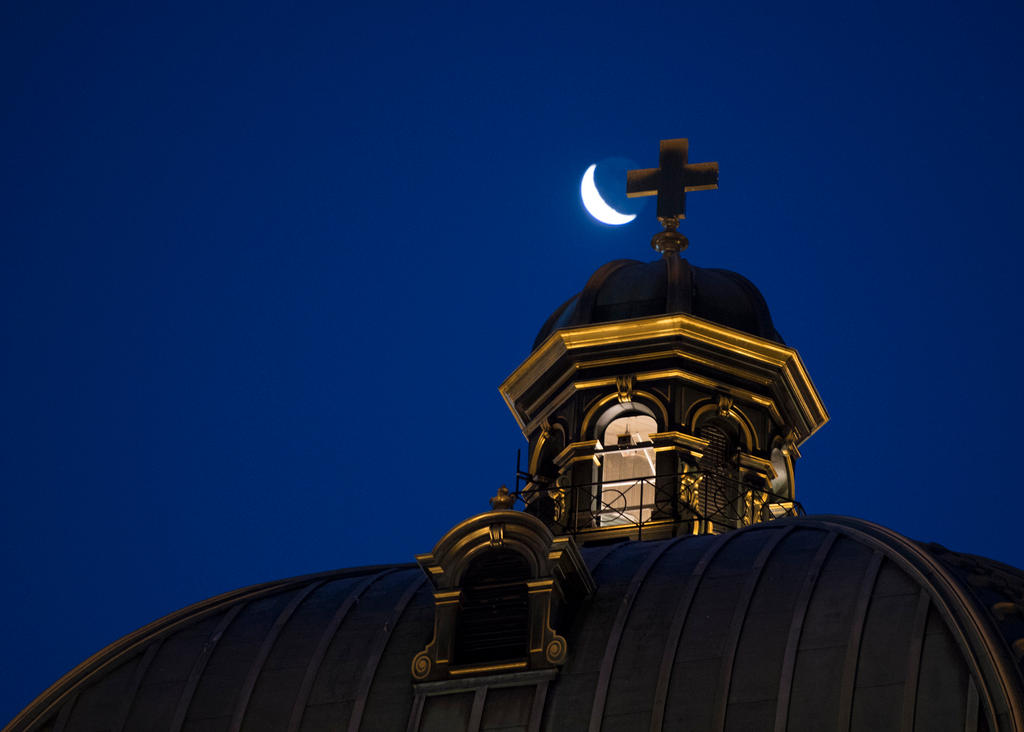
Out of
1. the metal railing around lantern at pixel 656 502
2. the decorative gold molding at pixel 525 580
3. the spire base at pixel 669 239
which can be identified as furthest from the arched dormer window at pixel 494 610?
the spire base at pixel 669 239

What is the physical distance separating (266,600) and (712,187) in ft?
46.5

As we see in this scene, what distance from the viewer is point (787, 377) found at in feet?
139

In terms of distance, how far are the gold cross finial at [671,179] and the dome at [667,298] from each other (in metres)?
1.71

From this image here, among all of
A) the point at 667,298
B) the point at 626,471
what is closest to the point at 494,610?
the point at 626,471

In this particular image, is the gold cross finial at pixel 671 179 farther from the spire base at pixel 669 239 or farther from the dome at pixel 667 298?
the dome at pixel 667 298

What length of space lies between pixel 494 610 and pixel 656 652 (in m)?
2.80

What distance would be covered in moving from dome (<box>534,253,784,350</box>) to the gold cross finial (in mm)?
1708

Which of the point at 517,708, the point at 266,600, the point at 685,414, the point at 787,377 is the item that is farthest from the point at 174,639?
the point at 787,377

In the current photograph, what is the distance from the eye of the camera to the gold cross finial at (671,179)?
44906 millimetres

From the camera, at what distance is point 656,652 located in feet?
104

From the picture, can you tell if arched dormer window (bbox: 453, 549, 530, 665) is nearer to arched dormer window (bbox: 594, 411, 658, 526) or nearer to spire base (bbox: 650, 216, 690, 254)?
arched dormer window (bbox: 594, 411, 658, 526)

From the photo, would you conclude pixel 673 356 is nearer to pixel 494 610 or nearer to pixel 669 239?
pixel 669 239

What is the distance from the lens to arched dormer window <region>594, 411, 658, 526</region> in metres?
40.2

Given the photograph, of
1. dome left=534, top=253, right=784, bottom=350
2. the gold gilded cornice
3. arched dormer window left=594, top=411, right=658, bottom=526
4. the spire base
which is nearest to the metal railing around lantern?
arched dormer window left=594, top=411, right=658, bottom=526
